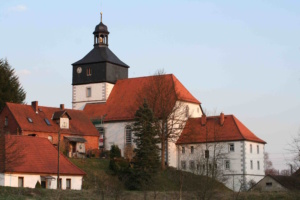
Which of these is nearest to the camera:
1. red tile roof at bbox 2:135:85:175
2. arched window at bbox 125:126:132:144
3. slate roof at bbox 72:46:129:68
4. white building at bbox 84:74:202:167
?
red tile roof at bbox 2:135:85:175

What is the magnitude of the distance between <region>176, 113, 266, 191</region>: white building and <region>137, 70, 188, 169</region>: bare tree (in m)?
1.94

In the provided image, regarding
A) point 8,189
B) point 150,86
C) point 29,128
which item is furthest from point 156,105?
point 8,189

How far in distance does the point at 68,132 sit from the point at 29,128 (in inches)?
176

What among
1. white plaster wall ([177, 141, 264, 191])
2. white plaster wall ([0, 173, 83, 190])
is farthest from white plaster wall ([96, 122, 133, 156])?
white plaster wall ([0, 173, 83, 190])

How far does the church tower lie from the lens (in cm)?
7250

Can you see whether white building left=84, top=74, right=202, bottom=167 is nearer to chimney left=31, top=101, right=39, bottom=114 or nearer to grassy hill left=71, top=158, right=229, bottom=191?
grassy hill left=71, top=158, right=229, bottom=191

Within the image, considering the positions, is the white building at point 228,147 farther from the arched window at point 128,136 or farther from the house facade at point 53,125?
the house facade at point 53,125

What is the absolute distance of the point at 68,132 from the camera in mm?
62906

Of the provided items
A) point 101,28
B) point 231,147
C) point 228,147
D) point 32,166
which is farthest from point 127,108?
point 32,166

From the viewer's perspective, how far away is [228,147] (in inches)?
2630

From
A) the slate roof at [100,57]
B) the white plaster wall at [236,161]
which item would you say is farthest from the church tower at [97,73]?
the white plaster wall at [236,161]

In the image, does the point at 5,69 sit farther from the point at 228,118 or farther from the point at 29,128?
the point at 228,118

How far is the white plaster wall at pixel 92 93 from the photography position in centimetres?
7231

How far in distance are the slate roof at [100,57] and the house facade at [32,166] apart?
72.3 feet
